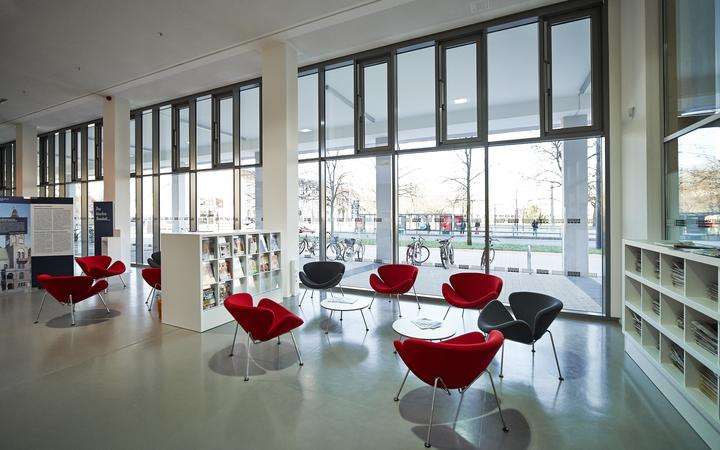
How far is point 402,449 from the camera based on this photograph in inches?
94.1

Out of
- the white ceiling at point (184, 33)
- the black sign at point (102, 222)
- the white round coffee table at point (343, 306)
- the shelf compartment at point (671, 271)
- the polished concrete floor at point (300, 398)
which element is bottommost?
the polished concrete floor at point (300, 398)

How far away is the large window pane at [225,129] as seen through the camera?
28.7ft

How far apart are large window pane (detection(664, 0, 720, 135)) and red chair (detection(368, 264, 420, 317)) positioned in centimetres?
382

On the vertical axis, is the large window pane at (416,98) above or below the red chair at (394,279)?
above

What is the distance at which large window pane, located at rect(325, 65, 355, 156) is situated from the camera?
23.8ft

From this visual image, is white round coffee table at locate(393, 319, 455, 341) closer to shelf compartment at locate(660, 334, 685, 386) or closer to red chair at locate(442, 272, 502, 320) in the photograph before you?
red chair at locate(442, 272, 502, 320)

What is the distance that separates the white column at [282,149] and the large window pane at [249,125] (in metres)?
1.69

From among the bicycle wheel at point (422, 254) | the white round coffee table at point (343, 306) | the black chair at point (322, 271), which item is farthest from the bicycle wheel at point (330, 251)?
the white round coffee table at point (343, 306)

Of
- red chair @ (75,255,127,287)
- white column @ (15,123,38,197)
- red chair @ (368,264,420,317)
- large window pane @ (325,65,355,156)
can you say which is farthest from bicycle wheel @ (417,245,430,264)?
white column @ (15,123,38,197)

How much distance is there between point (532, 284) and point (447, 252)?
64.3 inches

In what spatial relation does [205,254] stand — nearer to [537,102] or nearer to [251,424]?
[251,424]

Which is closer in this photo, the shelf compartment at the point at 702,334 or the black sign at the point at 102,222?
the shelf compartment at the point at 702,334

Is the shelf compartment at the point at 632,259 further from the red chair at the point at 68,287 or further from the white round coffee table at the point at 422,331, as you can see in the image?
the red chair at the point at 68,287

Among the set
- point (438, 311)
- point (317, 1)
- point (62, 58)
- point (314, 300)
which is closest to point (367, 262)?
point (314, 300)
